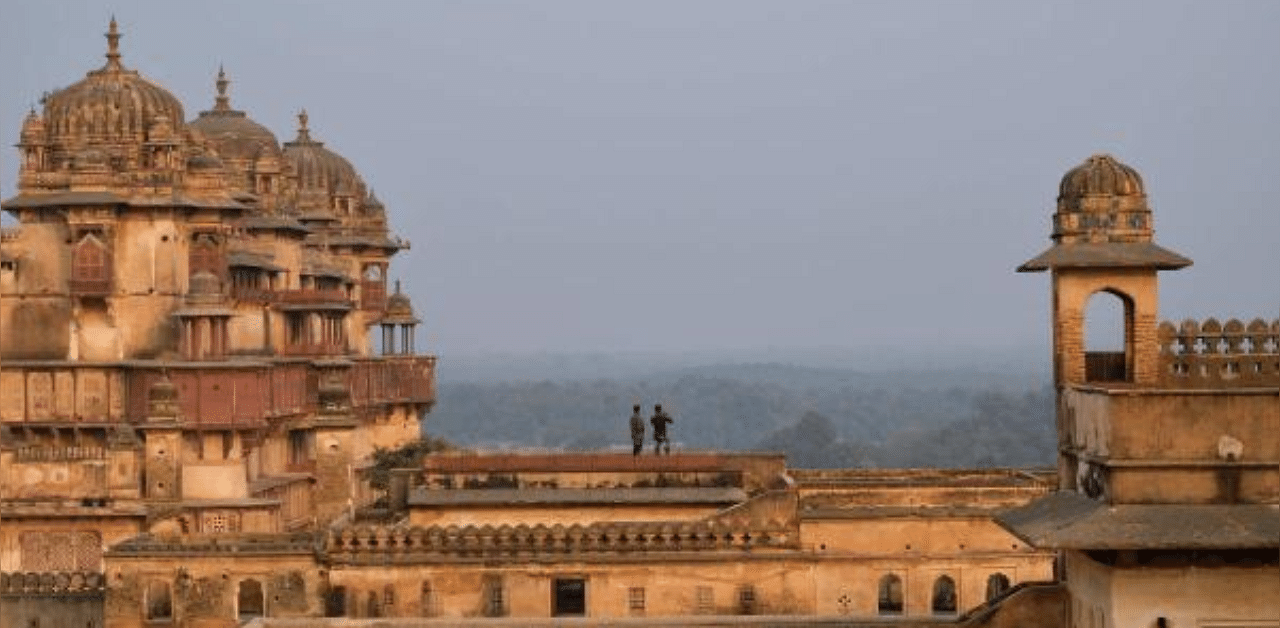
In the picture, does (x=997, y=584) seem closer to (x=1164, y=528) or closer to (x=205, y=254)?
(x=1164, y=528)

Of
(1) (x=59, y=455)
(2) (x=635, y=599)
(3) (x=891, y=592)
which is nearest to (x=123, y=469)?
(1) (x=59, y=455)

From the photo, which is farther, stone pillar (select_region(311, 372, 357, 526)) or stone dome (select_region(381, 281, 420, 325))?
stone dome (select_region(381, 281, 420, 325))

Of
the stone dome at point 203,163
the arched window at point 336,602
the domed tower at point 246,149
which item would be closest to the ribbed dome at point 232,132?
the domed tower at point 246,149

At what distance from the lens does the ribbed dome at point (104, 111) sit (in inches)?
2662

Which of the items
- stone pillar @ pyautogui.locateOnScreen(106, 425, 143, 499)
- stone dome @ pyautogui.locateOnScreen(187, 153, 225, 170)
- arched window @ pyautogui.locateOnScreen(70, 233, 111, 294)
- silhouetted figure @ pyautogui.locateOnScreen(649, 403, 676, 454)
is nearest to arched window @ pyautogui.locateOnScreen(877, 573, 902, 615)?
silhouetted figure @ pyautogui.locateOnScreen(649, 403, 676, 454)

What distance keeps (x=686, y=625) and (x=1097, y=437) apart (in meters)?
7.79

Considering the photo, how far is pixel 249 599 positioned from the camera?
5162 cm

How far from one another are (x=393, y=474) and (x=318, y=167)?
40.1 meters

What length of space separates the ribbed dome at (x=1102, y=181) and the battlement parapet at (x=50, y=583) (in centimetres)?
3015

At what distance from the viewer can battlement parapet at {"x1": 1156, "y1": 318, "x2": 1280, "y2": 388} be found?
32562mm

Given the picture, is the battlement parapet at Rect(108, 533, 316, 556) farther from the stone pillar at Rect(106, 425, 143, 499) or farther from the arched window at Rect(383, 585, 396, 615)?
the stone pillar at Rect(106, 425, 143, 499)

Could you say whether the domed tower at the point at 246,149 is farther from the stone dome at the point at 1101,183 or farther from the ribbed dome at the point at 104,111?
the stone dome at the point at 1101,183

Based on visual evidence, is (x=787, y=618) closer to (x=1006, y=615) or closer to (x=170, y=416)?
(x=1006, y=615)

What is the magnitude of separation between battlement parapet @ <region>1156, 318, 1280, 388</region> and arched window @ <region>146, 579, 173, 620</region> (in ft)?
81.0
